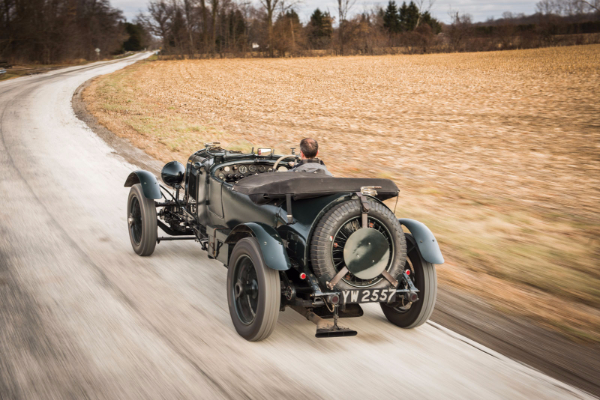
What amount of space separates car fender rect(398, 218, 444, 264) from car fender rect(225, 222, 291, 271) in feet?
3.62

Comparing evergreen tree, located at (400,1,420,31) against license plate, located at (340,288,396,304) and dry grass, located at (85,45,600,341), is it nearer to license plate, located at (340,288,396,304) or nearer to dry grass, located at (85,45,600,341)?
dry grass, located at (85,45,600,341)

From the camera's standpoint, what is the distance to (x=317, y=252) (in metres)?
3.69

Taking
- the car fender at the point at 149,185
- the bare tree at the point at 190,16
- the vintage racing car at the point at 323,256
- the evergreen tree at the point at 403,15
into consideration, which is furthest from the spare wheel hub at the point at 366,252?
the evergreen tree at the point at 403,15

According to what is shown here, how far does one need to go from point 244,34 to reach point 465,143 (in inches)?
2435

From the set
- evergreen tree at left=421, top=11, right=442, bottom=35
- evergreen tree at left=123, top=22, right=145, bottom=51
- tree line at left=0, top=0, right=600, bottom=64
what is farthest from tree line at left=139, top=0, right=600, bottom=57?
evergreen tree at left=123, top=22, right=145, bottom=51

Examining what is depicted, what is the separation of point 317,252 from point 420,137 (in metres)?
11.8

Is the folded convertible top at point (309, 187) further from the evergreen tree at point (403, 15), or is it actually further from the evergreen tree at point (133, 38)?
the evergreen tree at point (133, 38)

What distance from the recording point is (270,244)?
378 cm

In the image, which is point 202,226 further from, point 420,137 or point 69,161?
point 420,137

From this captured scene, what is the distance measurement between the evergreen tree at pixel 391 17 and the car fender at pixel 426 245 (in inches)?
4108

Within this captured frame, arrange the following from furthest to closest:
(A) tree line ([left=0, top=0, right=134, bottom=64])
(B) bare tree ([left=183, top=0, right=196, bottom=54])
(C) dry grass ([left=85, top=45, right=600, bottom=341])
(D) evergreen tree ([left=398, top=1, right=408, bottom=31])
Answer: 1. (D) evergreen tree ([left=398, top=1, right=408, bottom=31])
2. (B) bare tree ([left=183, top=0, right=196, bottom=54])
3. (A) tree line ([left=0, top=0, right=134, bottom=64])
4. (C) dry grass ([left=85, top=45, right=600, bottom=341])

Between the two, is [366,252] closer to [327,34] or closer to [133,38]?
[327,34]

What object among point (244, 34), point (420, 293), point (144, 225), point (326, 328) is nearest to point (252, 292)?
point (326, 328)

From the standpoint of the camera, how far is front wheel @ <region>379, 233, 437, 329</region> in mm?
4055
